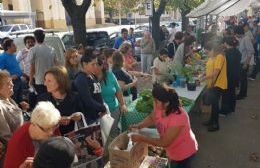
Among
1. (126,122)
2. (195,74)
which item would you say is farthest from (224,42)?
(126,122)

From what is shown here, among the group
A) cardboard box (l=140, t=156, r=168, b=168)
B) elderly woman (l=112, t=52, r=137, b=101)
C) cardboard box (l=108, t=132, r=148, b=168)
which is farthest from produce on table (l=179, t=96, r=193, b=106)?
cardboard box (l=108, t=132, r=148, b=168)

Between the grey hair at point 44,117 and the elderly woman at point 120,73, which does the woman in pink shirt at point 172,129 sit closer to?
the grey hair at point 44,117

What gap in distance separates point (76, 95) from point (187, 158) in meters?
1.56

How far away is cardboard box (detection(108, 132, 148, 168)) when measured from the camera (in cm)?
364

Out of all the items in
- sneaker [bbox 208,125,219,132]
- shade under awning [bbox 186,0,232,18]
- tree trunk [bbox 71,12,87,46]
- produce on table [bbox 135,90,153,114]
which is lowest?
sneaker [bbox 208,125,219,132]

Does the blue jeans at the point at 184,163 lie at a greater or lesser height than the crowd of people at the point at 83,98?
lesser

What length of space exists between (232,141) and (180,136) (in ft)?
10.5

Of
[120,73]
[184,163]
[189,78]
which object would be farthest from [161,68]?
[184,163]

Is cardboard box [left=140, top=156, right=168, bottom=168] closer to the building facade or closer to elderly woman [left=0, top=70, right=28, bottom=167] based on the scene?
elderly woman [left=0, top=70, right=28, bottom=167]

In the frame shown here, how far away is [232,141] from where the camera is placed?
6500 millimetres

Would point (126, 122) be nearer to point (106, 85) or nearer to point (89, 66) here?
point (106, 85)

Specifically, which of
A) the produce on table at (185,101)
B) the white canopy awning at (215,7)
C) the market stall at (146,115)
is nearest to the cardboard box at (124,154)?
the market stall at (146,115)

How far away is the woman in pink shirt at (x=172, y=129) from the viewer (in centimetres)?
360

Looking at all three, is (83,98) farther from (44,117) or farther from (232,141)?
(232,141)
